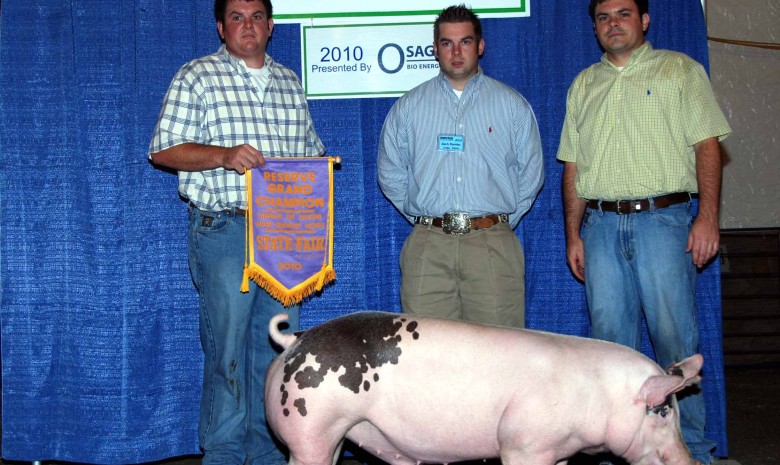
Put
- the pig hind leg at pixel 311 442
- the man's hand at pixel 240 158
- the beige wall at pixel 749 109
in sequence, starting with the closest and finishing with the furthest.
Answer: the pig hind leg at pixel 311 442, the man's hand at pixel 240 158, the beige wall at pixel 749 109

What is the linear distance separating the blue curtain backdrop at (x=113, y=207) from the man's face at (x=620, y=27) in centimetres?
57

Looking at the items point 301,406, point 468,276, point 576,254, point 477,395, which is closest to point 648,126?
point 576,254

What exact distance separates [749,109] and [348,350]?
→ 15.8ft

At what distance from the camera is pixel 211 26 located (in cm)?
436

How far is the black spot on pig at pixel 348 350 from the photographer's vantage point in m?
2.87

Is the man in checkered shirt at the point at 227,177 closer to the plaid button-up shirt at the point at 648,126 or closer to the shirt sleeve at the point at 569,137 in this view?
the shirt sleeve at the point at 569,137

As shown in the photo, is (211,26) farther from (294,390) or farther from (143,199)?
(294,390)

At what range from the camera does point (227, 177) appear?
3.76 metres

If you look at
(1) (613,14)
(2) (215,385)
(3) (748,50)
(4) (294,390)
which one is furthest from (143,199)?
(3) (748,50)

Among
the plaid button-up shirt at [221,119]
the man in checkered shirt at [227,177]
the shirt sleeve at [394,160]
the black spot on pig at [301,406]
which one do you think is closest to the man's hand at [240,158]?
the man in checkered shirt at [227,177]

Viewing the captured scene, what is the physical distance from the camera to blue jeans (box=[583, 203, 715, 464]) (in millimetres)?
3652

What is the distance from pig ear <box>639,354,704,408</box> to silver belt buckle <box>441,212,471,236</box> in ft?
4.04

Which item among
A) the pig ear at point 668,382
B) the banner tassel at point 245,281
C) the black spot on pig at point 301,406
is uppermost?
the banner tassel at point 245,281

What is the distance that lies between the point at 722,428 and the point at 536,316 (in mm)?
1175
